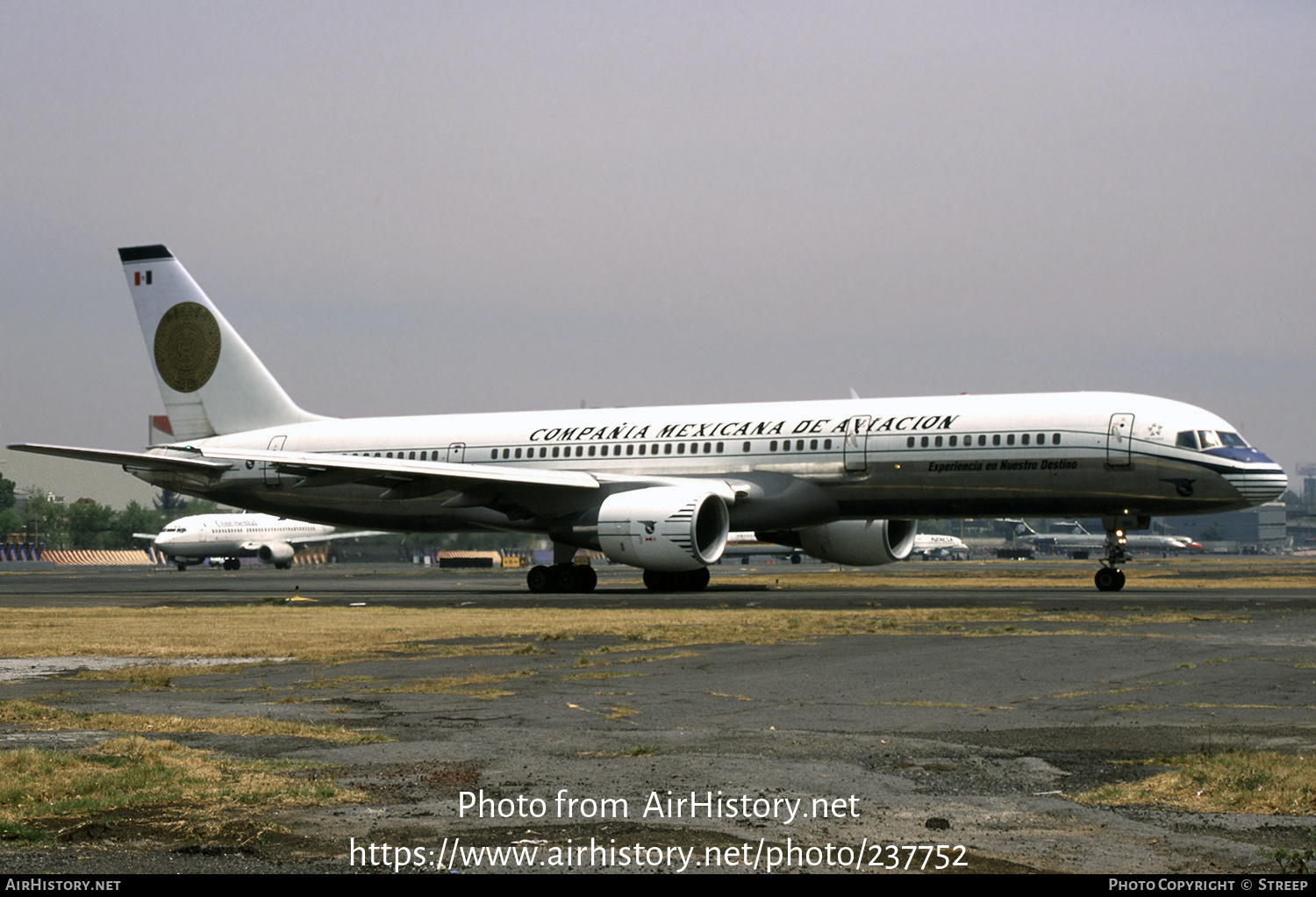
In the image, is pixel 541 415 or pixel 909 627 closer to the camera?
pixel 909 627

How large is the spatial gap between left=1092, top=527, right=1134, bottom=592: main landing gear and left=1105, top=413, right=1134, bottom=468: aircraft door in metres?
1.78

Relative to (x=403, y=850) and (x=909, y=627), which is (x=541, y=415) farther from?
(x=403, y=850)

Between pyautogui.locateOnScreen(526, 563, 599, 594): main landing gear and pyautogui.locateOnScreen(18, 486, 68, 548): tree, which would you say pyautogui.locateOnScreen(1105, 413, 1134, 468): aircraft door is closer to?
pyautogui.locateOnScreen(526, 563, 599, 594): main landing gear

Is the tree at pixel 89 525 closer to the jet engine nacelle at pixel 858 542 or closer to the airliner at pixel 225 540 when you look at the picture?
the airliner at pixel 225 540

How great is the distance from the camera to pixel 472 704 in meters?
10.6

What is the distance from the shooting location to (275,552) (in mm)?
79875

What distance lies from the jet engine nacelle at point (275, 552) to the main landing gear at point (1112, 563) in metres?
59.1

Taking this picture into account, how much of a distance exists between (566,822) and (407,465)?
26.1 metres

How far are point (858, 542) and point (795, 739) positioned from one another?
2664cm

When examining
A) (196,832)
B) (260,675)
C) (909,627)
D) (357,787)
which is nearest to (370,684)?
(260,675)

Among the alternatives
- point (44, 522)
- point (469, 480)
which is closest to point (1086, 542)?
point (44, 522)

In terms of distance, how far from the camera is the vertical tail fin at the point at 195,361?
38.6 m

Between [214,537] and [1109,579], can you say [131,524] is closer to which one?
[214,537]

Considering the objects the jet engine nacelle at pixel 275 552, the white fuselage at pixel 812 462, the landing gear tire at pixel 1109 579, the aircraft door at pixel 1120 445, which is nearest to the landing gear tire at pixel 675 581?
the white fuselage at pixel 812 462
